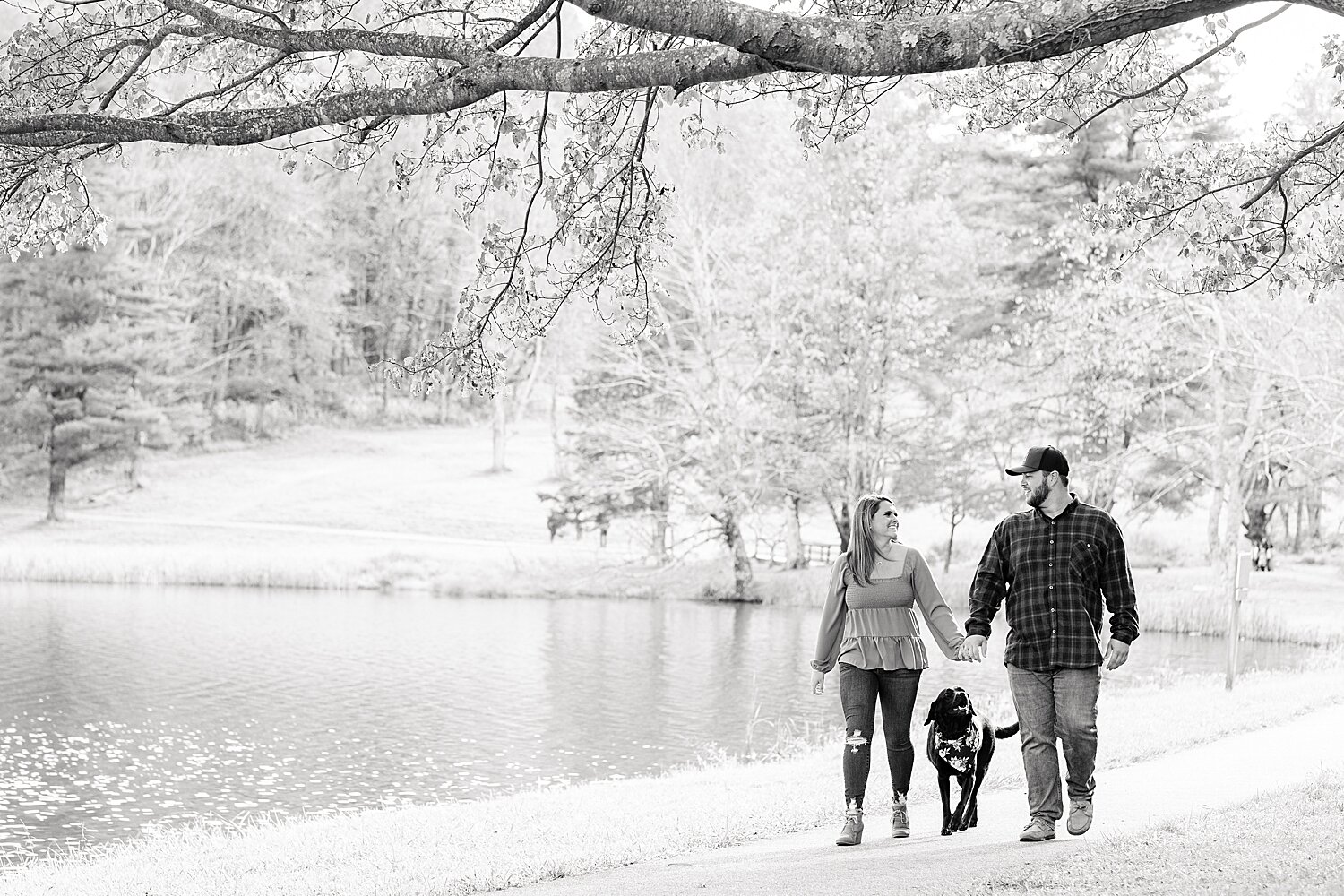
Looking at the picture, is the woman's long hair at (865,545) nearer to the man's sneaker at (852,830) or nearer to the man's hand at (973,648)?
the man's hand at (973,648)

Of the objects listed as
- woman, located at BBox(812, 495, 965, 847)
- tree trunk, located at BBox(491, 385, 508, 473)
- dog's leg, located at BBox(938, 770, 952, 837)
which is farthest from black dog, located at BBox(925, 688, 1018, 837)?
tree trunk, located at BBox(491, 385, 508, 473)

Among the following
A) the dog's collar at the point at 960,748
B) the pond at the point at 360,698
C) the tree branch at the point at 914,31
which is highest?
the tree branch at the point at 914,31

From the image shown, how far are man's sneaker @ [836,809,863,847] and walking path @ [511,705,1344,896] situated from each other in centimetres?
6

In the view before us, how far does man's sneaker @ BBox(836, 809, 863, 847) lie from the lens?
7387 millimetres

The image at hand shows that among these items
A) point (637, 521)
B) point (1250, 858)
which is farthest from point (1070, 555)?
point (637, 521)

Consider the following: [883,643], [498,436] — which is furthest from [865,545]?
[498,436]

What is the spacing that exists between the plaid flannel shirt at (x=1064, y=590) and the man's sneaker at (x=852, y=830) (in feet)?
3.78

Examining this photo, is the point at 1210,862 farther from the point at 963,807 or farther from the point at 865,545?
the point at 865,545

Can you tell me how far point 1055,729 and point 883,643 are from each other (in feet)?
3.15

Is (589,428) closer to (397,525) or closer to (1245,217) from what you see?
(397,525)

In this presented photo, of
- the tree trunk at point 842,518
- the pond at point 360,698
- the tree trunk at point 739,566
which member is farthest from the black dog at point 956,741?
the tree trunk at point 842,518

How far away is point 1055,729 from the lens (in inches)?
283

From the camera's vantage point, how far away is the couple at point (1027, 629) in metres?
7.08

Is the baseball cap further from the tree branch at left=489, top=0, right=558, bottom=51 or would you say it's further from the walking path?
the tree branch at left=489, top=0, right=558, bottom=51
